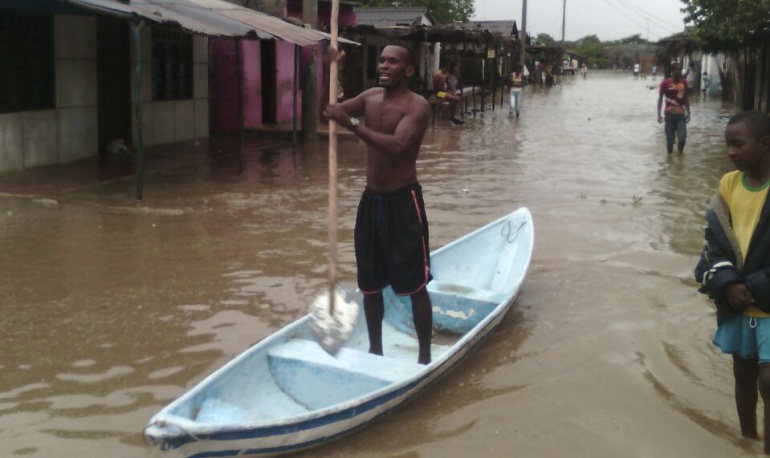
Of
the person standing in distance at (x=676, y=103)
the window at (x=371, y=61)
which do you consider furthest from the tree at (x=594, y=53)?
the person standing in distance at (x=676, y=103)

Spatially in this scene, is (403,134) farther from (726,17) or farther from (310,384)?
(726,17)

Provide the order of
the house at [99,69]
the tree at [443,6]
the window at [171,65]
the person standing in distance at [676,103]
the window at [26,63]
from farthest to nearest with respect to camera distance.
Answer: the tree at [443,6] < the window at [171,65] < the person standing in distance at [676,103] < the window at [26,63] < the house at [99,69]

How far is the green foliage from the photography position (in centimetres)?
1374

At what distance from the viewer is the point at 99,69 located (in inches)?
481

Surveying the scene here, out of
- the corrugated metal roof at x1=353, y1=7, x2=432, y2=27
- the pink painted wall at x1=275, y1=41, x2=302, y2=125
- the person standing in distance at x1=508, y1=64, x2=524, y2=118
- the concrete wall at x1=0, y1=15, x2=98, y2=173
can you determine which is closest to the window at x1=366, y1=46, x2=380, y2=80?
the corrugated metal roof at x1=353, y1=7, x2=432, y2=27

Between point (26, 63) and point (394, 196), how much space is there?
805 centimetres

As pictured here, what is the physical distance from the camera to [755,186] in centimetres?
353

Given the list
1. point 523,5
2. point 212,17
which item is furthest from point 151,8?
point 523,5

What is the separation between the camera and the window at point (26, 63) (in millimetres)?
10156

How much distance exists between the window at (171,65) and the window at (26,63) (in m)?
2.50

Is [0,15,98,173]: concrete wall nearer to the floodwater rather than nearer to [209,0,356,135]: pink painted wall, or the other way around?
the floodwater

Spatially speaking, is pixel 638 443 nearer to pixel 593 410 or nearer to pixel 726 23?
pixel 593 410

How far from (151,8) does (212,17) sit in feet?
4.71

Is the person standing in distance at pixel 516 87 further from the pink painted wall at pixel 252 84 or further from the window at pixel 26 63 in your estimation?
the window at pixel 26 63
